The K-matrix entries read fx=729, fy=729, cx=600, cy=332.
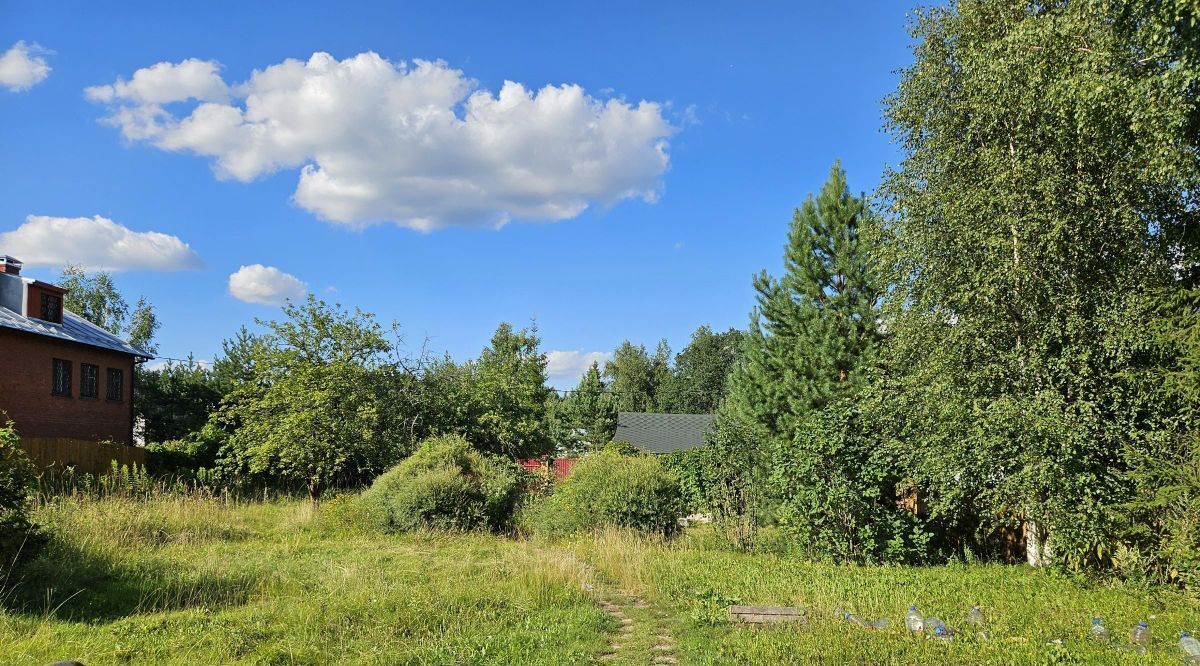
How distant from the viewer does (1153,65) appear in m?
8.61

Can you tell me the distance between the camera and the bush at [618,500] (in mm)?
13148

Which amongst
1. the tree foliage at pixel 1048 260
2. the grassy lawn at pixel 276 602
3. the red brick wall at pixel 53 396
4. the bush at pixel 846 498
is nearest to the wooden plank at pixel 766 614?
the grassy lawn at pixel 276 602

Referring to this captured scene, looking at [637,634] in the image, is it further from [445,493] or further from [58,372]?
[58,372]

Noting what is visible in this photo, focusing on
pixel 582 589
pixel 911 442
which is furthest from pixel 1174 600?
pixel 582 589

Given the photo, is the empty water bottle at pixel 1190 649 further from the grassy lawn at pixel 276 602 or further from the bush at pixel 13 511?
the bush at pixel 13 511

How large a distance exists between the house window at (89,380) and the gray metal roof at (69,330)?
869mm

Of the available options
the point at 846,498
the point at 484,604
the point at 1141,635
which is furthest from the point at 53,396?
the point at 1141,635

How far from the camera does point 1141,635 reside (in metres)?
6.61

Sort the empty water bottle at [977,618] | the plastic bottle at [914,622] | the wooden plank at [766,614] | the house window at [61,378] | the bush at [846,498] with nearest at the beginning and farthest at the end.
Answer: the plastic bottle at [914,622] → the empty water bottle at [977,618] → the wooden plank at [766,614] → the bush at [846,498] → the house window at [61,378]

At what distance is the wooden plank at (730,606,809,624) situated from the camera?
721cm

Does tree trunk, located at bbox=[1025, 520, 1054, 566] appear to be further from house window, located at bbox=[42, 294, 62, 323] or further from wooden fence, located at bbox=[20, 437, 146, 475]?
house window, located at bbox=[42, 294, 62, 323]

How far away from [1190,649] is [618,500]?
844 cm

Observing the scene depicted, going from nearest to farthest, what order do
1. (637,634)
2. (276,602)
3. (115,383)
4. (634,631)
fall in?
(637,634) → (634,631) → (276,602) → (115,383)

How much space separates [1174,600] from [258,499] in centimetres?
1812
